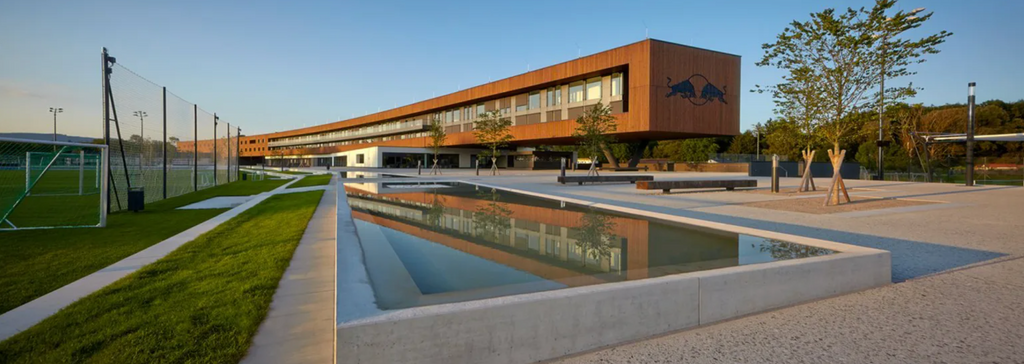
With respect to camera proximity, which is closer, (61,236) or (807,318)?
(807,318)

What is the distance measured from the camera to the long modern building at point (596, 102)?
1401 inches

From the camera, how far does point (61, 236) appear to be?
8.23 metres

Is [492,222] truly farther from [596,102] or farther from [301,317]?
[596,102]

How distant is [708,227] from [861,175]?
3703 centimetres

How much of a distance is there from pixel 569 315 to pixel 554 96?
4361 centimetres

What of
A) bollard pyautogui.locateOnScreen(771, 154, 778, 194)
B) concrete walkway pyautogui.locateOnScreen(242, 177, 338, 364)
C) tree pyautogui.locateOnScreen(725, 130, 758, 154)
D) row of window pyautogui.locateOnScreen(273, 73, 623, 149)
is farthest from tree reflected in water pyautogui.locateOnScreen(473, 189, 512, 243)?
tree pyautogui.locateOnScreen(725, 130, 758, 154)

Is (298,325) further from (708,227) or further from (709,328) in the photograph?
(708,227)

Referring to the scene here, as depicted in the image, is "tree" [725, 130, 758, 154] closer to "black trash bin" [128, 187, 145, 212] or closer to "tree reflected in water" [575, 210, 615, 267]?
"tree reflected in water" [575, 210, 615, 267]

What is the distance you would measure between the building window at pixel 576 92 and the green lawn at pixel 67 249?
116 ft

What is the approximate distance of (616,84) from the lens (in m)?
39.5

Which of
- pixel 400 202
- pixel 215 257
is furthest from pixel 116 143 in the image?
pixel 215 257

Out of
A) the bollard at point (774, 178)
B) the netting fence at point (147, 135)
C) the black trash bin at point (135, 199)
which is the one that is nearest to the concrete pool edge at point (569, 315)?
the black trash bin at point (135, 199)

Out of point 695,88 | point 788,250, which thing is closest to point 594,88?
point 695,88

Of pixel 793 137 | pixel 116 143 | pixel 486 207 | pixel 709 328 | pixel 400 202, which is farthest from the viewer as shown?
pixel 793 137
